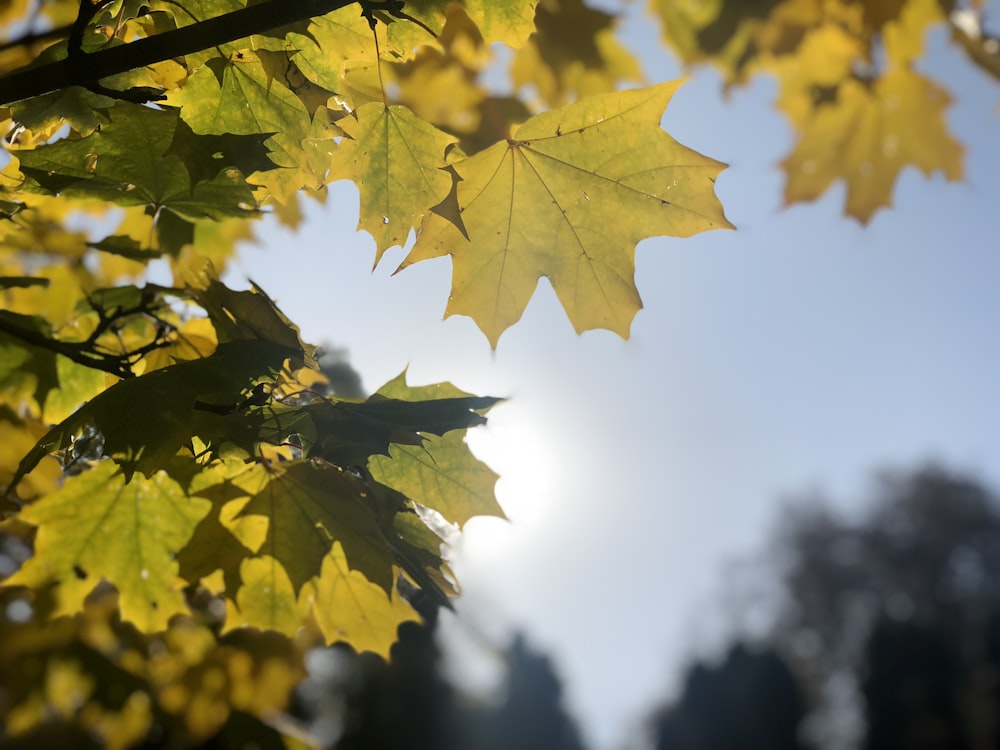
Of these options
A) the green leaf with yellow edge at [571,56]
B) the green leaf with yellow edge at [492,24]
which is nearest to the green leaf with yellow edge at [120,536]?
the green leaf with yellow edge at [492,24]

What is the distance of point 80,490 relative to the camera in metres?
1.34

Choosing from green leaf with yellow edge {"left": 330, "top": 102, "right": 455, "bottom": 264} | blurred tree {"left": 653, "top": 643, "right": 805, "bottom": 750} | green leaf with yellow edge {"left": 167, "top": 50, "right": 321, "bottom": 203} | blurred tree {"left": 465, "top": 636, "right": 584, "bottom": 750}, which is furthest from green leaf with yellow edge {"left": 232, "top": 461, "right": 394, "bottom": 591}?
blurred tree {"left": 653, "top": 643, "right": 805, "bottom": 750}

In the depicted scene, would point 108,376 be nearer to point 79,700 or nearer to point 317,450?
point 317,450

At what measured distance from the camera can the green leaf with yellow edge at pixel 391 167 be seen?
1.13 metres

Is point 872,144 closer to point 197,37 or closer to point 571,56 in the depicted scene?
point 571,56

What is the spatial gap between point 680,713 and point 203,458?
102ft

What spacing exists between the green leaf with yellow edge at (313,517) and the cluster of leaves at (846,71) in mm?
2241

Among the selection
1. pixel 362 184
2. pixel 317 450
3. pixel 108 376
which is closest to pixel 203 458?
pixel 317 450

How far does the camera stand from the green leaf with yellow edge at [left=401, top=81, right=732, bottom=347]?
1201 millimetres

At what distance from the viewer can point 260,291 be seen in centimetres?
109

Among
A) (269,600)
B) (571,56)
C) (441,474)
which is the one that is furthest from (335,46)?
(571,56)

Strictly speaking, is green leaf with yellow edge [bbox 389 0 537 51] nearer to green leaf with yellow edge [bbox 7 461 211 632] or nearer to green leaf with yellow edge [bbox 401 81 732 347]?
green leaf with yellow edge [bbox 401 81 732 347]

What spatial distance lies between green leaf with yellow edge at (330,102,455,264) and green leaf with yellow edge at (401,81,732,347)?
0.18 ft

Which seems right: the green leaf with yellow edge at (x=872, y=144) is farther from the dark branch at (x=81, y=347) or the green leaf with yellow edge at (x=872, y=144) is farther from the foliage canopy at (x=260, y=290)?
the dark branch at (x=81, y=347)
